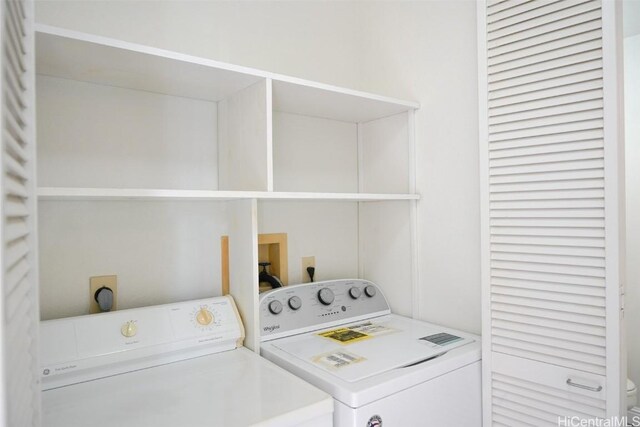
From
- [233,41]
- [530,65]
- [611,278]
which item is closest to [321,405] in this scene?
[611,278]

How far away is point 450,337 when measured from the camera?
1.58 metres

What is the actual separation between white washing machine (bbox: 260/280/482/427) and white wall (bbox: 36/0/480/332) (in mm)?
239

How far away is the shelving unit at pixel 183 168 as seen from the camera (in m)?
1.32

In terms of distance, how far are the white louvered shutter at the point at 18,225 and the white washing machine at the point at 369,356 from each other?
2.42 ft

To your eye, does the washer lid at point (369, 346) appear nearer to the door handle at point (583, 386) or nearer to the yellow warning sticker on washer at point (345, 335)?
the yellow warning sticker on washer at point (345, 335)

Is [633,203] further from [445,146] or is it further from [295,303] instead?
[295,303]

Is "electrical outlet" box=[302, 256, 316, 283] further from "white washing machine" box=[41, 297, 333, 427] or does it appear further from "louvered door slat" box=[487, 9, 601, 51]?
"louvered door slat" box=[487, 9, 601, 51]

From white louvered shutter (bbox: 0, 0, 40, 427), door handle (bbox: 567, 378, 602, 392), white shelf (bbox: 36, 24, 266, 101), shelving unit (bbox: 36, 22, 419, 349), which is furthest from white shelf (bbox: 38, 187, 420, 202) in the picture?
door handle (bbox: 567, 378, 602, 392)

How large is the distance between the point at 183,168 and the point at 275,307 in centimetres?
66

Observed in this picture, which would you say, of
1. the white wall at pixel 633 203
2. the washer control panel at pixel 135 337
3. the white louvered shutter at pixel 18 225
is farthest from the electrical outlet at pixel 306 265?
the white wall at pixel 633 203

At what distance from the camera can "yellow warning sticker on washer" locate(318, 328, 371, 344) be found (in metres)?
1.52

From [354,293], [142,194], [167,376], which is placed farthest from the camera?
[354,293]

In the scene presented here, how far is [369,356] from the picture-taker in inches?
53.2

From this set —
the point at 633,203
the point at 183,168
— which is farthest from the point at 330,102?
the point at 633,203
